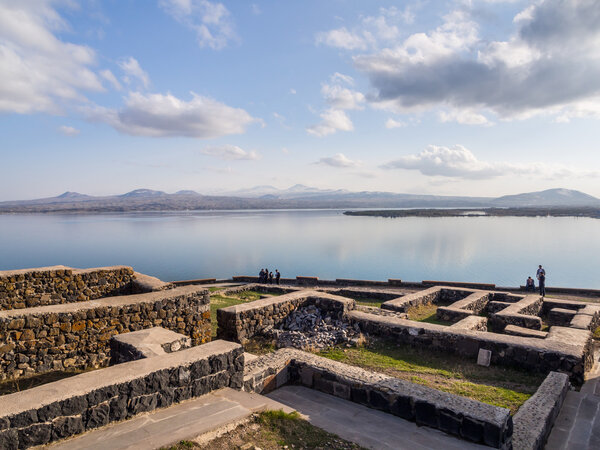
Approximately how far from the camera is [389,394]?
472 centimetres

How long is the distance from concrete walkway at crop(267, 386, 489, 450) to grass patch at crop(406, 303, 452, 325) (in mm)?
7126

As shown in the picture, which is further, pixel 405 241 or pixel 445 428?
pixel 405 241

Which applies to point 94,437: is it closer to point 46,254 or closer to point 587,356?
point 587,356

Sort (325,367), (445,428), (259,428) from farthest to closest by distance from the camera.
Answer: (325,367) < (445,428) < (259,428)

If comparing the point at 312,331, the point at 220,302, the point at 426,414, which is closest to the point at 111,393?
the point at 426,414

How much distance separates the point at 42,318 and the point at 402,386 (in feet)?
19.4

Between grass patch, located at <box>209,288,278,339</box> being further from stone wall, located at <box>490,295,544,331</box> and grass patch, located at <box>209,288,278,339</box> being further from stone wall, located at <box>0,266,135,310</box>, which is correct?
stone wall, located at <box>490,295,544,331</box>

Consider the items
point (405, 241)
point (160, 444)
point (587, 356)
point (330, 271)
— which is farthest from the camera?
point (405, 241)

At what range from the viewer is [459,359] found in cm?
776

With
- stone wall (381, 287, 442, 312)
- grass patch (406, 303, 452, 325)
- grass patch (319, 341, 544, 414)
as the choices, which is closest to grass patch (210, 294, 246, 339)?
stone wall (381, 287, 442, 312)

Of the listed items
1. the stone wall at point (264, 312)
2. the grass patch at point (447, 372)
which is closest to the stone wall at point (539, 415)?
the grass patch at point (447, 372)

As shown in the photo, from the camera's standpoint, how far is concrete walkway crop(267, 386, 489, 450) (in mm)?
3994

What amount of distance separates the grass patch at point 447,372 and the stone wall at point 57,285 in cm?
556

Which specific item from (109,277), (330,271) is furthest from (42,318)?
(330,271)
